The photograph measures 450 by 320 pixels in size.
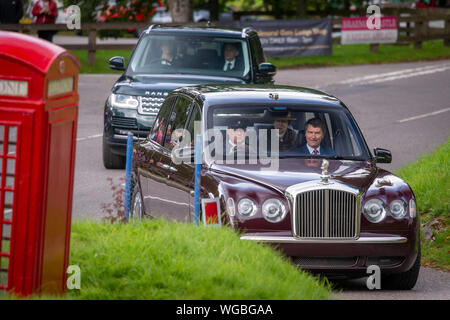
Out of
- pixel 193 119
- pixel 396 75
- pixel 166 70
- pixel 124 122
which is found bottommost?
pixel 396 75

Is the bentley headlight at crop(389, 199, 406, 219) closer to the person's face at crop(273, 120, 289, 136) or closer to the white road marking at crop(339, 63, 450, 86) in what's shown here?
the person's face at crop(273, 120, 289, 136)

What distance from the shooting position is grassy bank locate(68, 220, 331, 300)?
623cm

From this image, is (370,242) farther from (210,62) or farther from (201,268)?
(210,62)

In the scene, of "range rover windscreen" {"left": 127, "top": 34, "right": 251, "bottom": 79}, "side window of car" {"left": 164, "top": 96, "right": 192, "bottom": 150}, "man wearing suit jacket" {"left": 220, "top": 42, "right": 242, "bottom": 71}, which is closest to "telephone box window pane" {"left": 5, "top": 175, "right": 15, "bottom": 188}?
"side window of car" {"left": 164, "top": 96, "right": 192, "bottom": 150}

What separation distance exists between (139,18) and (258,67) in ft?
96.3

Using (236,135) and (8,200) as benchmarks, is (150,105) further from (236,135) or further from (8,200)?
(8,200)

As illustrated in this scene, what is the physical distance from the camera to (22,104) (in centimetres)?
576

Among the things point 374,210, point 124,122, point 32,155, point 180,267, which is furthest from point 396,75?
point 32,155

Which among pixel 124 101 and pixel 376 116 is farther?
pixel 376 116

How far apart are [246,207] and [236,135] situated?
4.27ft

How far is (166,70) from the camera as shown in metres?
15.6

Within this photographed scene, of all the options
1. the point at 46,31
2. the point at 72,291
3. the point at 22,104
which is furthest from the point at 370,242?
the point at 46,31

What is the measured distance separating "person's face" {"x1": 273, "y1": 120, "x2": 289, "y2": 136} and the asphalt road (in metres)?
1.48

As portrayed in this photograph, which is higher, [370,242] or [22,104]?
[22,104]
